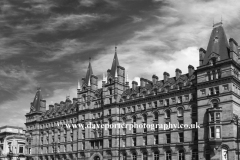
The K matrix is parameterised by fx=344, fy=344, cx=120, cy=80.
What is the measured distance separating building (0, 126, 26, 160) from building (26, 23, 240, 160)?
6137 millimetres

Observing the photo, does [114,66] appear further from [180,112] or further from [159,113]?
[180,112]

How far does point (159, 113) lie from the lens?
8275 cm

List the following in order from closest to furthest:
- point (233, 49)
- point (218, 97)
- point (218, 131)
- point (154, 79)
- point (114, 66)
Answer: point (218, 131) → point (218, 97) → point (233, 49) → point (154, 79) → point (114, 66)

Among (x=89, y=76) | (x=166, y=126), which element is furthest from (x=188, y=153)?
(x=89, y=76)

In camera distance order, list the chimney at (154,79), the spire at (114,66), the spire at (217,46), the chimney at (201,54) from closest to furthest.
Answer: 1. the spire at (217,46)
2. the chimney at (201,54)
3. the chimney at (154,79)
4. the spire at (114,66)

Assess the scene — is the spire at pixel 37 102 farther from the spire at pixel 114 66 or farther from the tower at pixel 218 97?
the tower at pixel 218 97

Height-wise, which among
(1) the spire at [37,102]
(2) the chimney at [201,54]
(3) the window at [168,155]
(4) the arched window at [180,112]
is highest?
(2) the chimney at [201,54]

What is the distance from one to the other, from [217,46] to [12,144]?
75904 millimetres

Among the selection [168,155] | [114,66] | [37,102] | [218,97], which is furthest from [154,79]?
[37,102]

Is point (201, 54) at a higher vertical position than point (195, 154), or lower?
higher

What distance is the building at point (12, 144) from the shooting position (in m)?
115

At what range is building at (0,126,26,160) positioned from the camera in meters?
115

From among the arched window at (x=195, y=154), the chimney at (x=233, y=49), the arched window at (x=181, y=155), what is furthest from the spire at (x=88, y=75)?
the chimney at (x=233, y=49)

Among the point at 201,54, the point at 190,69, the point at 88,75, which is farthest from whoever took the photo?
the point at 88,75
